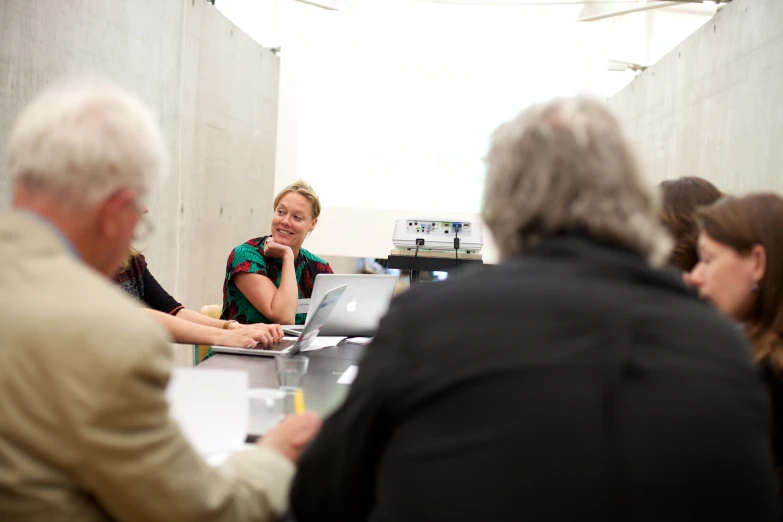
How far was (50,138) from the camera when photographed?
2.63ft

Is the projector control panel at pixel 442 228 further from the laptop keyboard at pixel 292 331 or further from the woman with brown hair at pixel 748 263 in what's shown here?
the woman with brown hair at pixel 748 263

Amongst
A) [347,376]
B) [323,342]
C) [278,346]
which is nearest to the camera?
[347,376]

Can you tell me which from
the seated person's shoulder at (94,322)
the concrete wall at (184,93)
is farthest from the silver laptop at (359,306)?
the seated person's shoulder at (94,322)

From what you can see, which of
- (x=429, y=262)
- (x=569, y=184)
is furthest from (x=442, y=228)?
(x=569, y=184)

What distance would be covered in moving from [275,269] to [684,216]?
1.56 m

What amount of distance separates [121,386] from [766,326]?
3.83ft

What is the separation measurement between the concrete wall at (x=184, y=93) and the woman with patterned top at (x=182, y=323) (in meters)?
0.59

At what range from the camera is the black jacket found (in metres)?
0.75

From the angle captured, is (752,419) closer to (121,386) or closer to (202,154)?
(121,386)

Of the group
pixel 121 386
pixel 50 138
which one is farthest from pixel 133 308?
pixel 50 138

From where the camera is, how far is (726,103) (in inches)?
153

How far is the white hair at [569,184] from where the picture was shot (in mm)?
860

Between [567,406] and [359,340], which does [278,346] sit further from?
[567,406]

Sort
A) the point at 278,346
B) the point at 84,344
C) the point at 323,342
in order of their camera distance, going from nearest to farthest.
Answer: the point at 84,344, the point at 278,346, the point at 323,342
